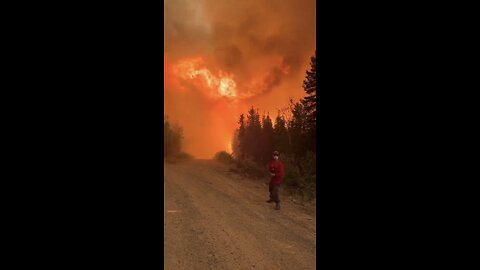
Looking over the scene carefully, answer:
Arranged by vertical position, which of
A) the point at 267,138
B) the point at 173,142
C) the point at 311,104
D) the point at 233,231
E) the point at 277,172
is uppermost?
the point at 311,104

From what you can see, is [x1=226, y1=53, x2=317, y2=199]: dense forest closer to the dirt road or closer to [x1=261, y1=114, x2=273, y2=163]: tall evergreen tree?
[x1=261, y1=114, x2=273, y2=163]: tall evergreen tree

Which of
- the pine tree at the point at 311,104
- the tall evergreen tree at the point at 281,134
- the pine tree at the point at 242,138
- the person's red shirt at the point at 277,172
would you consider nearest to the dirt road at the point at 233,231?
the person's red shirt at the point at 277,172

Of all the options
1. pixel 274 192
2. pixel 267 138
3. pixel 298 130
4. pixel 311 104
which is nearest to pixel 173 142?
pixel 298 130

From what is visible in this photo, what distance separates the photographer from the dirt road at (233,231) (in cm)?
829

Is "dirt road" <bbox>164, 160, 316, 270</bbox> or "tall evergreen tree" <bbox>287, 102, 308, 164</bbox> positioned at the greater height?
"tall evergreen tree" <bbox>287, 102, 308, 164</bbox>

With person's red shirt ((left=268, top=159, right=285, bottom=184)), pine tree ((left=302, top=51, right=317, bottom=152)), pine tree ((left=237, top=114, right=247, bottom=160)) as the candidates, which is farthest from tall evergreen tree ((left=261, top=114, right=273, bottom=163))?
person's red shirt ((left=268, top=159, right=285, bottom=184))

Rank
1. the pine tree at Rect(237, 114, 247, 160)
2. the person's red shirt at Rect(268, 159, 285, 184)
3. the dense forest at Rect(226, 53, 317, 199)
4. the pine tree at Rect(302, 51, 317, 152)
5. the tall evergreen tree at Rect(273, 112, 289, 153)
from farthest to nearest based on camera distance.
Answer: the pine tree at Rect(237, 114, 247, 160)
the tall evergreen tree at Rect(273, 112, 289, 153)
the pine tree at Rect(302, 51, 317, 152)
the dense forest at Rect(226, 53, 317, 199)
the person's red shirt at Rect(268, 159, 285, 184)

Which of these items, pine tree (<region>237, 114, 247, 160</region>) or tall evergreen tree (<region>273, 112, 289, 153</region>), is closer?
tall evergreen tree (<region>273, 112, 289, 153</region>)

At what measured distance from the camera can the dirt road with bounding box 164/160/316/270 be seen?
27.2 feet

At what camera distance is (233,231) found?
34.4 ft

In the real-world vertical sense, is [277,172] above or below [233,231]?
above

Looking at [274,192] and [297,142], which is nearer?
[274,192]

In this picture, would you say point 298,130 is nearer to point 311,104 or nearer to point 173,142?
point 311,104
